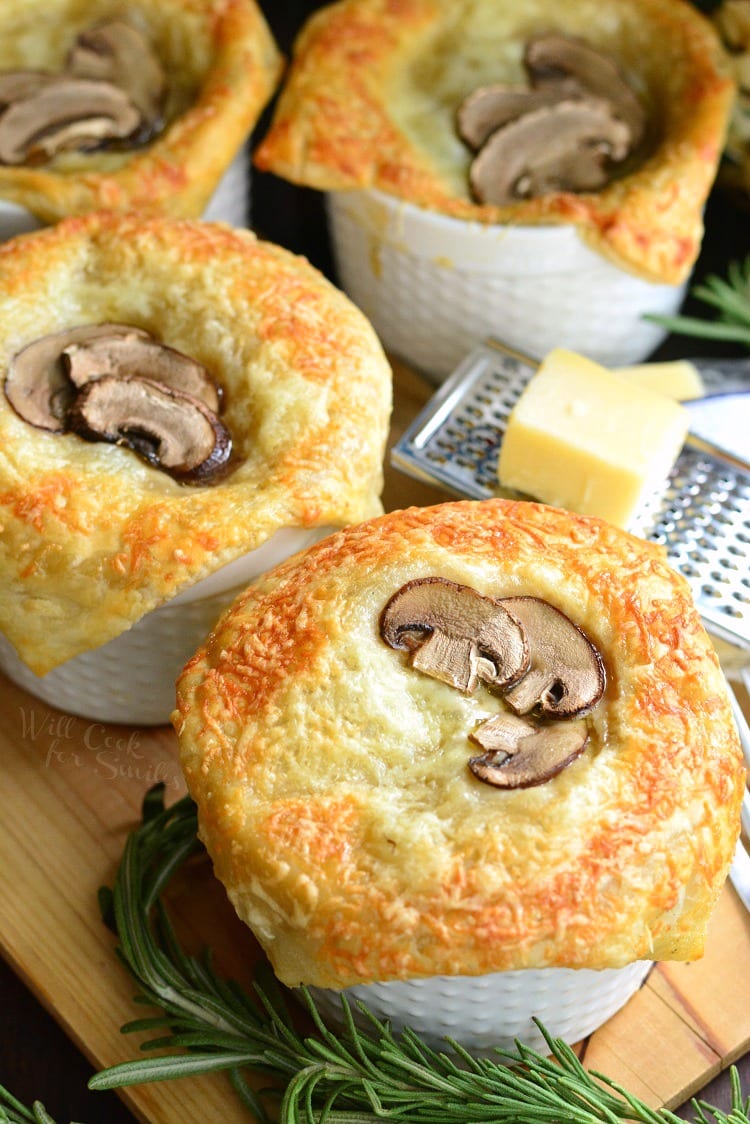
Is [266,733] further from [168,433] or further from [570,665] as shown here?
[168,433]

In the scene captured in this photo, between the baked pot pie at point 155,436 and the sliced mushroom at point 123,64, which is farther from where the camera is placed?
the sliced mushroom at point 123,64

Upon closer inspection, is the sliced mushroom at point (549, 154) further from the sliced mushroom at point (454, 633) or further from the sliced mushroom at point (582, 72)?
the sliced mushroom at point (454, 633)

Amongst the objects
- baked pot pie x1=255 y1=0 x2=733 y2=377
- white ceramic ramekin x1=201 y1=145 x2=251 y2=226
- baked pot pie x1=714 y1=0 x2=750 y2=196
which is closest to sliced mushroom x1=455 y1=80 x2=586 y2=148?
baked pot pie x1=255 y1=0 x2=733 y2=377

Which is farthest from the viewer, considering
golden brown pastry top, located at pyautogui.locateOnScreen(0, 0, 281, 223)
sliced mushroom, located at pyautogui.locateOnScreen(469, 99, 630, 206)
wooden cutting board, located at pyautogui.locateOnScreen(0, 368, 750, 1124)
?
sliced mushroom, located at pyautogui.locateOnScreen(469, 99, 630, 206)

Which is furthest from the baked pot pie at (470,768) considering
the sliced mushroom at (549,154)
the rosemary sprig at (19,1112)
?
the sliced mushroom at (549,154)

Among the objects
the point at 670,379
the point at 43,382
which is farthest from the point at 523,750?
the point at 670,379

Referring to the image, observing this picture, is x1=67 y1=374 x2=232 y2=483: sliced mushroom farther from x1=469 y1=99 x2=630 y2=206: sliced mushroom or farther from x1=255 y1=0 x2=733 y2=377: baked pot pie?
x1=469 y1=99 x2=630 y2=206: sliced mushroom

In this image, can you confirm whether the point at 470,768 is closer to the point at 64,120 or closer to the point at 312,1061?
the point at 312,1061
